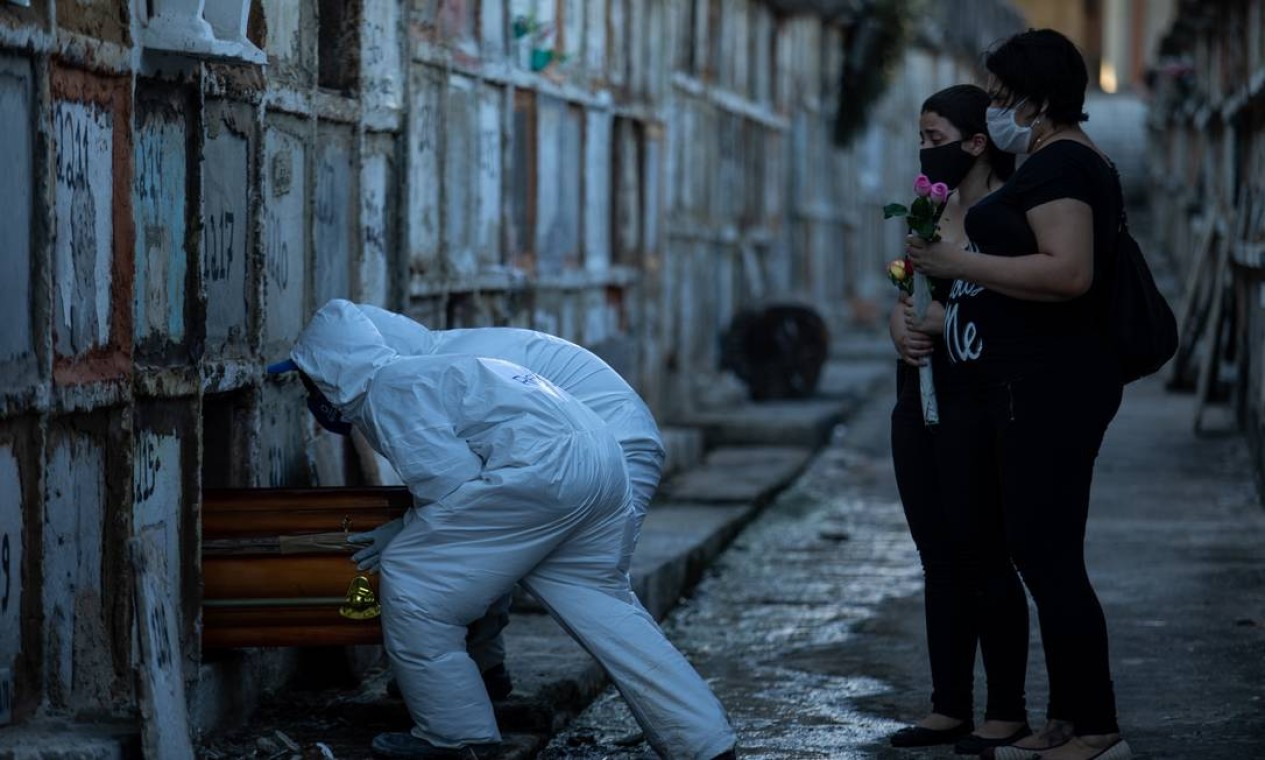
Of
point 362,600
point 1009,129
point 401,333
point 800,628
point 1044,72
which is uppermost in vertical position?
point 1044,72

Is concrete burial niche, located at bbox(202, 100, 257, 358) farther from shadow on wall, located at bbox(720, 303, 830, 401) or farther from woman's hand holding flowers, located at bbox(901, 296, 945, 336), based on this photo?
shadow on wall, located at bbox(720, 303, 830, 401)

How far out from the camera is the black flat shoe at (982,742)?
530 cm

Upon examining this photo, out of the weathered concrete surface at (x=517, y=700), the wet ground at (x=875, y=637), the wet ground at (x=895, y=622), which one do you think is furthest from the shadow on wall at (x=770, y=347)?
the weathered concrete surface at (x=517, y=700)

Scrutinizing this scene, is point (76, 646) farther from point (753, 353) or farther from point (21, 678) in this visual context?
point (753, 353)

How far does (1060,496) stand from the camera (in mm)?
4949

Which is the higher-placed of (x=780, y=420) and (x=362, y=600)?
(x=362, y=600)

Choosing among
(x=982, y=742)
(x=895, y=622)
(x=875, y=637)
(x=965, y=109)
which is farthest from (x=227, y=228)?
(x=895, y=622)

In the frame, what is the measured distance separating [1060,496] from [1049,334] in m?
0.36

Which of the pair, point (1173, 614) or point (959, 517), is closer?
point (959, 517)

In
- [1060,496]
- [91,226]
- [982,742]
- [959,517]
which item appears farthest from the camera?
[982,742]

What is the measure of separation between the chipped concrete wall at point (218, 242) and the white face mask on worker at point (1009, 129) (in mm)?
1738

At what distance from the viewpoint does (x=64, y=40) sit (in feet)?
14.5

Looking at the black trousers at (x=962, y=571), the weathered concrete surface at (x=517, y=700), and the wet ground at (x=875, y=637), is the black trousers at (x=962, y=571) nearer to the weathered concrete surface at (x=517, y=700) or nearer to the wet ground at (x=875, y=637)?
the wet ground at (x=875, y=637)

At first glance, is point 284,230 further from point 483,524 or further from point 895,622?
point 895,622
